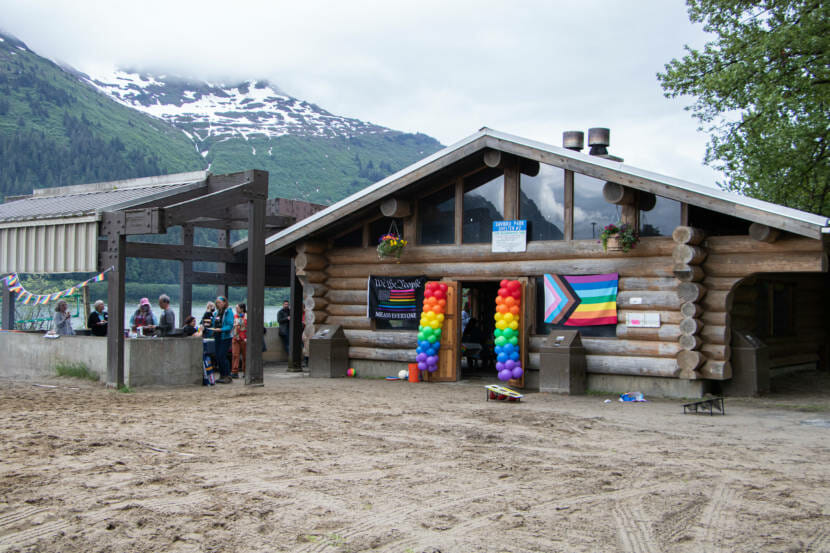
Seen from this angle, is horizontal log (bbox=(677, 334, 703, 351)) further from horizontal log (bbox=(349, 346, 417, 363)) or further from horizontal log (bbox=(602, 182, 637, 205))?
horizontal log (bbox=(349, 346, 417, 363))

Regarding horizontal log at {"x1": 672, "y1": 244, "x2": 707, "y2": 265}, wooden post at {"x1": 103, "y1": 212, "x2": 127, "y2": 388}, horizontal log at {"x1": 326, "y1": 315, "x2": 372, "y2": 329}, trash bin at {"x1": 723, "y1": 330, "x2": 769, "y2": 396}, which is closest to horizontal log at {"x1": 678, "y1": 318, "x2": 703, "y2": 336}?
trash bin at {"x1": 723, "y1": 330, "x2": 769, "y2": 396}

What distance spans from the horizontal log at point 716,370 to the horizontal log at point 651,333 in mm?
620

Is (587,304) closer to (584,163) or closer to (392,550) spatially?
(584,163)

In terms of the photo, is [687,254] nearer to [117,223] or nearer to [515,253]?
[515,253]

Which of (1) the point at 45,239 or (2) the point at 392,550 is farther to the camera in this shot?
(1) the point at 45,239

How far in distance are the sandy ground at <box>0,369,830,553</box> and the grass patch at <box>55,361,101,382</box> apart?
2087 millimetres

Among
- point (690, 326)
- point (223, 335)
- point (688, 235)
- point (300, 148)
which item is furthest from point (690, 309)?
point (300, 148)

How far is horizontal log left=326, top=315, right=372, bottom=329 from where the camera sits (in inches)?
632

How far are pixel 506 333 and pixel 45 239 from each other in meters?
7.84

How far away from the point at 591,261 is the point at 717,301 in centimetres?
214

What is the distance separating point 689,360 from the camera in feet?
40.2

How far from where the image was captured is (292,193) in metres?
121

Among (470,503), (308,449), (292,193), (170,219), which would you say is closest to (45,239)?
(170,219)

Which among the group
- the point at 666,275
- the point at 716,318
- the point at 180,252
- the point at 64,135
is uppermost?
the point at 64,135
